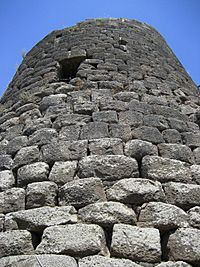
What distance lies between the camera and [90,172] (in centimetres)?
319

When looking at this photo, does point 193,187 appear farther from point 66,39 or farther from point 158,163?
point 66,39

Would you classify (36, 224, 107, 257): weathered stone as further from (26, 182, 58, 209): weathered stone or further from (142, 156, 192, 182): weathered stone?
(142, 156, 192, 182): weathered stone

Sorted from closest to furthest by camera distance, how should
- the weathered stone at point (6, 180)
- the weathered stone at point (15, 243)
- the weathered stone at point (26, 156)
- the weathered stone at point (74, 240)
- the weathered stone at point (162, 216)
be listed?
the weathered stone at point (74, 240), the weathered stone at point (15, 243), the weathered stone at point (162, 216), the weathered stone at point (6, 180), the weathered stone at point (26, 156)

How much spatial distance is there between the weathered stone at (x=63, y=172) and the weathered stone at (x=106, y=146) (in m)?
0.22

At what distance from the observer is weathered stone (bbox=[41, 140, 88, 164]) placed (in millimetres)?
3402

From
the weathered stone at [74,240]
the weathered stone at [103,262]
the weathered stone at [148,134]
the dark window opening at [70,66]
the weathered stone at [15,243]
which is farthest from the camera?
the dark window opening at [70,66]

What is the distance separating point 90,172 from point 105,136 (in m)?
0.51

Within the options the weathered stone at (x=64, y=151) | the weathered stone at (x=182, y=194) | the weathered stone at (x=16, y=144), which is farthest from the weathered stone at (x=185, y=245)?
the weathered stone at (x=16, y=144)

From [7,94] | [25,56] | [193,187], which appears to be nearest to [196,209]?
[193,187]

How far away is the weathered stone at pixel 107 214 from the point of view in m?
2.78

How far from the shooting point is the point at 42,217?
2.88 m

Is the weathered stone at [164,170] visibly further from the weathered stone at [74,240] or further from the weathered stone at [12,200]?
the weathered stone at [12,200]

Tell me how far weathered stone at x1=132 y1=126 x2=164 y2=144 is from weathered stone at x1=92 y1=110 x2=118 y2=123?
0.26 metres

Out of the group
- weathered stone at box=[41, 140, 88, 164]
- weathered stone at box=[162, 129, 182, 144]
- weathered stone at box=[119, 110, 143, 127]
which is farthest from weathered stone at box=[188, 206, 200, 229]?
weathered stone at box=[119, 110, 143, 127]
